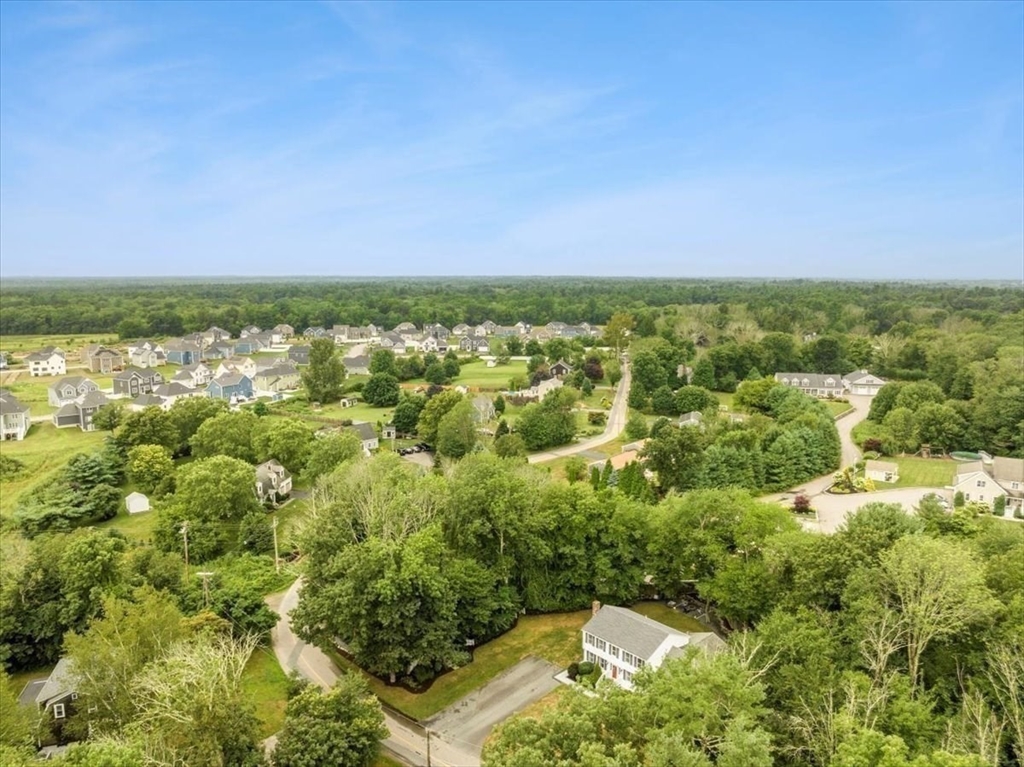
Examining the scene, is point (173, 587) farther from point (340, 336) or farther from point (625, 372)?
point (340, 336)

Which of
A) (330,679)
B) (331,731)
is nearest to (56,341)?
(330,679)

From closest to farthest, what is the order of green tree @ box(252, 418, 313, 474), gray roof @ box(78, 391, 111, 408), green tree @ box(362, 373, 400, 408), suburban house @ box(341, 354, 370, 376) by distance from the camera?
1. green tree @ box(252, 418, 313, 474)
2. gray roof @ box(78, 391, 111, 408)
3. green tree @ box(362, 373, 400, 408)
4. suburban house @ box(341, 354, 370, 376)

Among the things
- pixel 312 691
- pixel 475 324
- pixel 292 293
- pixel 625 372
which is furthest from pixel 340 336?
pixel 312 691

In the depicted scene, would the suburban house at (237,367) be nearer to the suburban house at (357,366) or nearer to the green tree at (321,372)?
the suburban house at (357,366)

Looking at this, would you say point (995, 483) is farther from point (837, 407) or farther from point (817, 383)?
point (817, 383)

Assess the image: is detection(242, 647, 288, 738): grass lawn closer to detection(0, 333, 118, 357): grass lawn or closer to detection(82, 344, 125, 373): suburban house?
detection(82, 344, 125, 373): suburban house

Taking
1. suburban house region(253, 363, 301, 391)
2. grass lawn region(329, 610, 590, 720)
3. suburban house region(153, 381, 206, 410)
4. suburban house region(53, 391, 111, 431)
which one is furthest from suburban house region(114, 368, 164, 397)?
grass lawn region(329, 610, 590, 720)
